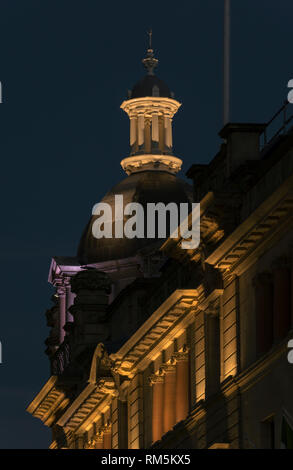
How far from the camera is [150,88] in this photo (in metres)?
118

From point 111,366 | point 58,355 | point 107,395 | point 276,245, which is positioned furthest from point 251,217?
point 58,355

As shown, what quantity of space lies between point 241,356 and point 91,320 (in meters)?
32.6

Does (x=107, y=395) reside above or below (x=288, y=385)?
above

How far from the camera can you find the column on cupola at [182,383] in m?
72.1

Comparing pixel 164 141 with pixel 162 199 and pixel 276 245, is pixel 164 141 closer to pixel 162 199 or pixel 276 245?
pixel 162 199

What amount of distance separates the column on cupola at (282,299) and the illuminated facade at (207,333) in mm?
Answer: 40

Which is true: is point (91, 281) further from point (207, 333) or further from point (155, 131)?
point (207, 333)

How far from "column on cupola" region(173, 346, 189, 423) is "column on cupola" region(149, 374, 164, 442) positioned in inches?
112

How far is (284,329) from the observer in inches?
2312

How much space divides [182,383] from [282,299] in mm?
14284

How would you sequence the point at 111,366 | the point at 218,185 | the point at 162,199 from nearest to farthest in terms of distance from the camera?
1. the point at 218,185
2. the point at 111,366
3. the point at 162,199

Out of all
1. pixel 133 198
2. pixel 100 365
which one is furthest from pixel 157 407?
pixel 133 198

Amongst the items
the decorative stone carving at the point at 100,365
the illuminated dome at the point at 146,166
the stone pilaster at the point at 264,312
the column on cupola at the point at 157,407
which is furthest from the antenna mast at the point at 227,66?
the illuminated dome at the point at 146,166

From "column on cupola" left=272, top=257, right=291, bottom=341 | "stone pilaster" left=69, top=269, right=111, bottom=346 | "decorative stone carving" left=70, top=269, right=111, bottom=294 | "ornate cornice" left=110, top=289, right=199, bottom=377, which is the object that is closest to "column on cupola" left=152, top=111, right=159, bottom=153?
"stone pilaster" left=69, top=269, right=111, bottom=346
